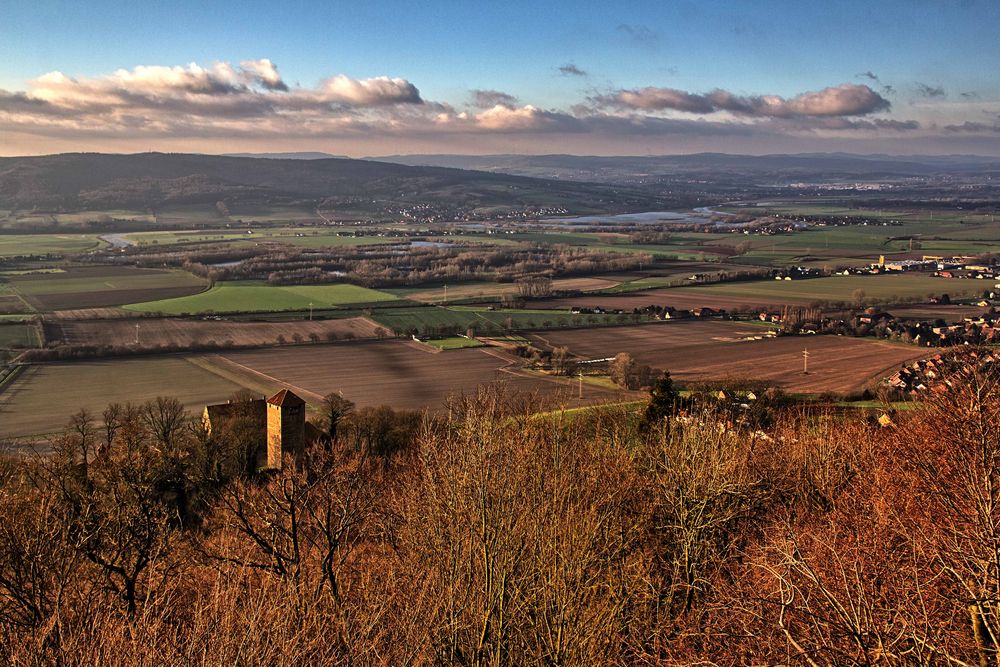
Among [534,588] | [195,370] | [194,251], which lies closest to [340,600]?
[534,588]

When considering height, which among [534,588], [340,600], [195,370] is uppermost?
[534,588]

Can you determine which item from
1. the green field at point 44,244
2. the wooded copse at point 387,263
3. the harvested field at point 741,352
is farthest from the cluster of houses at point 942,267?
the green field at point 44,244

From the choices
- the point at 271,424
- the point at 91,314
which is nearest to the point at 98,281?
the point at 91,314

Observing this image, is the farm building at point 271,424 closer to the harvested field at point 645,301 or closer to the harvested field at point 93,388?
the harvested field at point 93,388

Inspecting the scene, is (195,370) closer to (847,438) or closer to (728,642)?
(847,438)

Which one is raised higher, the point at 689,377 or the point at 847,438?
the point at 847,438
